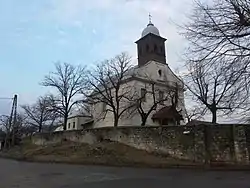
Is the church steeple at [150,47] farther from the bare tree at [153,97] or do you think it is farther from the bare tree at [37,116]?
the bare tree at [37,116]

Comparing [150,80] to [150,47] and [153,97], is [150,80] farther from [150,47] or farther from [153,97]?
[150,47]

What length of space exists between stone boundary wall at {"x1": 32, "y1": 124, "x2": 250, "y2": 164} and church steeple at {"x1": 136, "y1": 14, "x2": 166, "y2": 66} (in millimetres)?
24098

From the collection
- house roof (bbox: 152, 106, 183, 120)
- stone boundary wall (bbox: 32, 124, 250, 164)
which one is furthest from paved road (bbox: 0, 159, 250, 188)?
house roof (bbox: 152, 106, 183, 120)

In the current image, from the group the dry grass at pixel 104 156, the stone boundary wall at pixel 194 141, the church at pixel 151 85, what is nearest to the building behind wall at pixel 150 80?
the church at pixel 151 85

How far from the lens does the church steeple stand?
1910 inches

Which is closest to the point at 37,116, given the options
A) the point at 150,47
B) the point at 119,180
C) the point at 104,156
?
the point at 150,47

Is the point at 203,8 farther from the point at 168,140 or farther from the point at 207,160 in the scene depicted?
the point at 168,140

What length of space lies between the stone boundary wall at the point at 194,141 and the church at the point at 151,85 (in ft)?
43.8

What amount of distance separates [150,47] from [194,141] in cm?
2966

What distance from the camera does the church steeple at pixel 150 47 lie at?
1910 inches

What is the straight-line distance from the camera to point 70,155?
24.8 meters

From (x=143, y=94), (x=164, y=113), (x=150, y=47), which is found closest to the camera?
(x=164, y=113)

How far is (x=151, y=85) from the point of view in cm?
4422

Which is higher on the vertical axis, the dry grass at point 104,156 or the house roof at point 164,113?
the house roof at point 164,113
